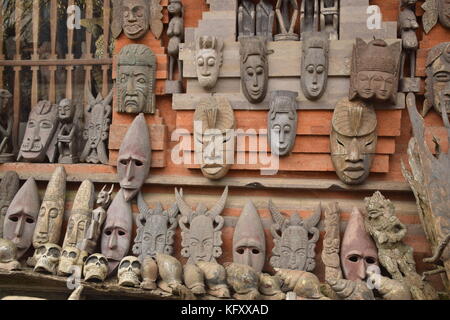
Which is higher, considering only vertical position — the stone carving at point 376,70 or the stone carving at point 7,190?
the stone carving at point 376,70

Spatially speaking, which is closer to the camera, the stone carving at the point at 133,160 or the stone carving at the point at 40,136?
the stone carving at the point at 133,160

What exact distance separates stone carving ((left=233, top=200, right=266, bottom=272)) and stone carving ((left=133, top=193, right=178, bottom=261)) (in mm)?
624

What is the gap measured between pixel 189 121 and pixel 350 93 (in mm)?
1567

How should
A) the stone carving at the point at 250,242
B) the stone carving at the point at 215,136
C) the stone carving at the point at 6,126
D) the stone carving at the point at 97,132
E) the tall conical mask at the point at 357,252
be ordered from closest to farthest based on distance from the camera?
the tall conical mask at the point at 357,252 → the stone carving at the point at 250,242 → the stone carving at the point at 215,136 → the stone carving at the point at 97,132 → the stone carving at the point at 6,126

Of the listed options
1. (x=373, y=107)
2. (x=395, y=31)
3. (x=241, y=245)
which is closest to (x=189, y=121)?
(x=241, y=245)

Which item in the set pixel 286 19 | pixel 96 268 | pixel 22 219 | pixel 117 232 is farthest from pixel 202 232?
pixel 286 19

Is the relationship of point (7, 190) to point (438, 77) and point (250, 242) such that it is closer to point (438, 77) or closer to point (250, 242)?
point (250, 242)

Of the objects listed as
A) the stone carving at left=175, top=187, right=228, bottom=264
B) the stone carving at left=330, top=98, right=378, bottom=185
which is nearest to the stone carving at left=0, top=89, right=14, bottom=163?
the stone carving at left=175, top=187, right=228, bottom=264

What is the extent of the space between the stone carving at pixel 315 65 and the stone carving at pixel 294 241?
1081 millimetres

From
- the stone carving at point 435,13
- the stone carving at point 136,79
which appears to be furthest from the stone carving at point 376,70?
the stone carving at point 136,79

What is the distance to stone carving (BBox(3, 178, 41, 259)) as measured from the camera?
18.6 ft

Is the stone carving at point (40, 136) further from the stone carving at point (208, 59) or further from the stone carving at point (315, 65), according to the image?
the stone carving at point (315, 65)

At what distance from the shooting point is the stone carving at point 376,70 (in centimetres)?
510

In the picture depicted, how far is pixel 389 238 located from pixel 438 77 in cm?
154
